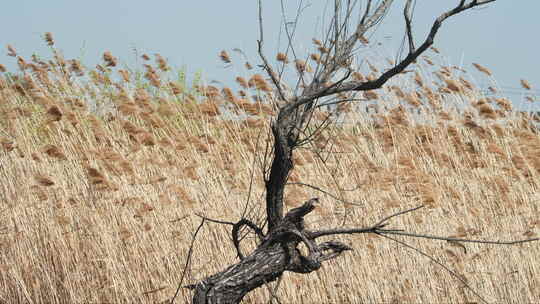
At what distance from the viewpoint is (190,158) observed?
5.16 m

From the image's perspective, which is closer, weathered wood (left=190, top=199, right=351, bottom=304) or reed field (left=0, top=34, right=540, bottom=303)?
weathered wood (left=190, top=199, right=351, bottom=304)

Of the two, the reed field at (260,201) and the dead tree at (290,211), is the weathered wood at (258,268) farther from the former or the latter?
the reed field at (260,201)

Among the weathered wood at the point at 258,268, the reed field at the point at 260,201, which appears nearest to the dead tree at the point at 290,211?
the weathered wood at the point at 258,268

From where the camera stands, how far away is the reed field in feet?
13.5

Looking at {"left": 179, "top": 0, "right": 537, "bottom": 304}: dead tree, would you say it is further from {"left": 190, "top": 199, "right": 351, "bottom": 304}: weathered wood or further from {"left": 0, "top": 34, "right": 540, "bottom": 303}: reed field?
{"left": 0, "top": 34, "right": 540, "bottom": 303}: reed field

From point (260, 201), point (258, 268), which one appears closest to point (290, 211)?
point (258, 268)

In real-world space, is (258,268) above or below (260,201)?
below

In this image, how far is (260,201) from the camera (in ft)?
11.3

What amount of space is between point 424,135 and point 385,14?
376 cm

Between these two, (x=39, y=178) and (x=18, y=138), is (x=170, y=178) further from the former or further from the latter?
(x=18, y=138)

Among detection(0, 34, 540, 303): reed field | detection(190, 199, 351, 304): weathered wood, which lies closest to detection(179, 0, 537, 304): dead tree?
detection(190, 199, 351, 304): weathered wood

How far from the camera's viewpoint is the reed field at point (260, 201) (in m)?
4.10

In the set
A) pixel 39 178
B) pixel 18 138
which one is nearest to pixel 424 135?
pixel 39 178

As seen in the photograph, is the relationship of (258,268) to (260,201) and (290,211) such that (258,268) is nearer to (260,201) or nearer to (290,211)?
(290,211)
